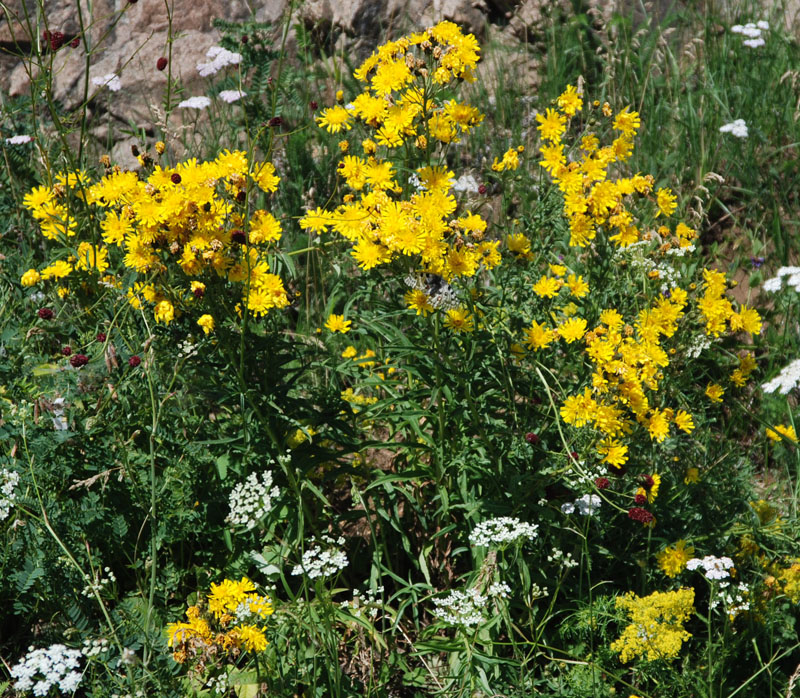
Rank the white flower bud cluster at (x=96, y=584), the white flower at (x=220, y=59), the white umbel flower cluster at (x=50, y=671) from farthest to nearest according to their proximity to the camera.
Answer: the white flower at (x=220, y=59) → the white flower bud cluster at (x=96, y=584) → the white umbel flower cluster at (x=50, y=671)

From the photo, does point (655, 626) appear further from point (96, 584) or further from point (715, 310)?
point (96, 584)

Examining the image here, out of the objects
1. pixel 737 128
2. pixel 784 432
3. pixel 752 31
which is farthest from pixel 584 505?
pixel 752 31

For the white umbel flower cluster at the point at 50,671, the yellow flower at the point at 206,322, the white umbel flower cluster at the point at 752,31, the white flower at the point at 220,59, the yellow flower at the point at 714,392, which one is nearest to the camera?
the white umbel flower cluster at the point at 50,671

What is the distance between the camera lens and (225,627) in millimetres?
1989

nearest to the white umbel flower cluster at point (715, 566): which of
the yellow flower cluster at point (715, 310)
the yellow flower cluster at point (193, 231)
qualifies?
the yellow flower cluster at point (715, 310)

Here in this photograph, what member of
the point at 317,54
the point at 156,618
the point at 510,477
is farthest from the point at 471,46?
the point at 317,54

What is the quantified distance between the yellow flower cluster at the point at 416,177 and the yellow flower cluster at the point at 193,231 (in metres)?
0.21

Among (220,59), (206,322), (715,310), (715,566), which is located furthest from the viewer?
(220,59)

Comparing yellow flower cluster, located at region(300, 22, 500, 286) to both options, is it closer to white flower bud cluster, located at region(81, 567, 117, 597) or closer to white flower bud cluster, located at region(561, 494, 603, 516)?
white flower bud cluster, located at region(561, 494, 603, 516)

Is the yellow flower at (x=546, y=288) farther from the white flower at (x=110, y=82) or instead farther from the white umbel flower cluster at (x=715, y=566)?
the white flower at (x=110, y=82)

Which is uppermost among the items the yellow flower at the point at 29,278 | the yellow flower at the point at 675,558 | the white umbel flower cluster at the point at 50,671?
the yellow flower at the point at 29,278

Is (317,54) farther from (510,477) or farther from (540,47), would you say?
(510,477)

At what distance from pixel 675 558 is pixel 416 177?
4.40 ft

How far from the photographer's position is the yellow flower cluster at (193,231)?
2.09 meters
